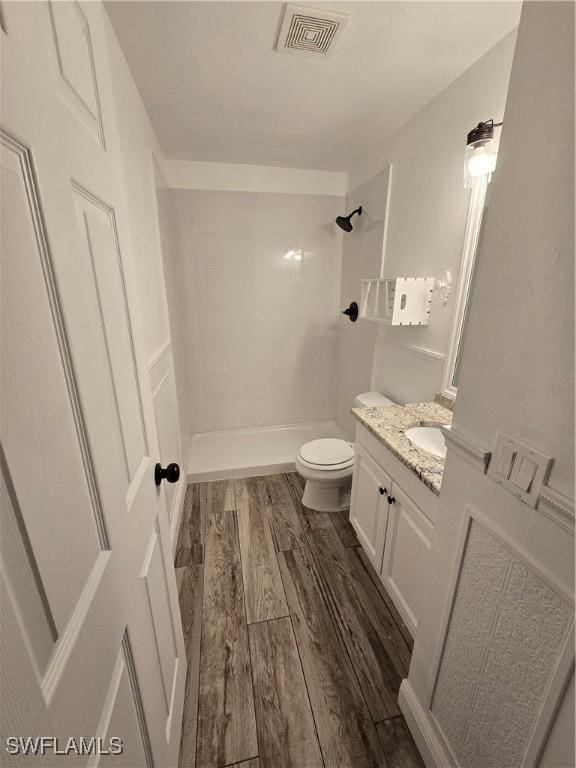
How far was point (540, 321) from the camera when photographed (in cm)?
59

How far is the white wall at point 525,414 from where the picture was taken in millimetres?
548

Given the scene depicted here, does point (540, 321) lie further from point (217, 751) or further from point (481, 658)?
point (217, 751)

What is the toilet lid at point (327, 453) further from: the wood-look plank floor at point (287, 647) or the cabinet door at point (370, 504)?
the wood-look plank floor at point (287, 647)

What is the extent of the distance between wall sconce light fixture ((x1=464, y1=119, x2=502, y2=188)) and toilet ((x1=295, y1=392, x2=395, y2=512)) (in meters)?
1.25

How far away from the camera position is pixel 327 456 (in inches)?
83.0

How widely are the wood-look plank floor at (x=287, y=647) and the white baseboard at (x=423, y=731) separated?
43 millimetres

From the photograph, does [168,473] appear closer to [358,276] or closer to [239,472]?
[239,472]

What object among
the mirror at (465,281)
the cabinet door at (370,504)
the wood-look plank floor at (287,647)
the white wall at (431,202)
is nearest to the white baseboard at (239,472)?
the wood-look plank floor at (287,647)

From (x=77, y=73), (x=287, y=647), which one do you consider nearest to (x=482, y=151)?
(x=77, y=73)

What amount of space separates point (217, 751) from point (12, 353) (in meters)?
1.45

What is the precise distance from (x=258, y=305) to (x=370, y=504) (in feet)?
6.28

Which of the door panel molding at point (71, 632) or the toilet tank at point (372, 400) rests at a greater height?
the door panel molding at point (71, 632)

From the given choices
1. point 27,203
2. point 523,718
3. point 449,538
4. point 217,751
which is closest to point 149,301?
point 27,203

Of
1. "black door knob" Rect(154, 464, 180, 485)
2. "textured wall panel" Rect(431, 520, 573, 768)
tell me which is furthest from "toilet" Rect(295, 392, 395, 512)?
"black door knob" Rect(154, 464, 180, 485)
